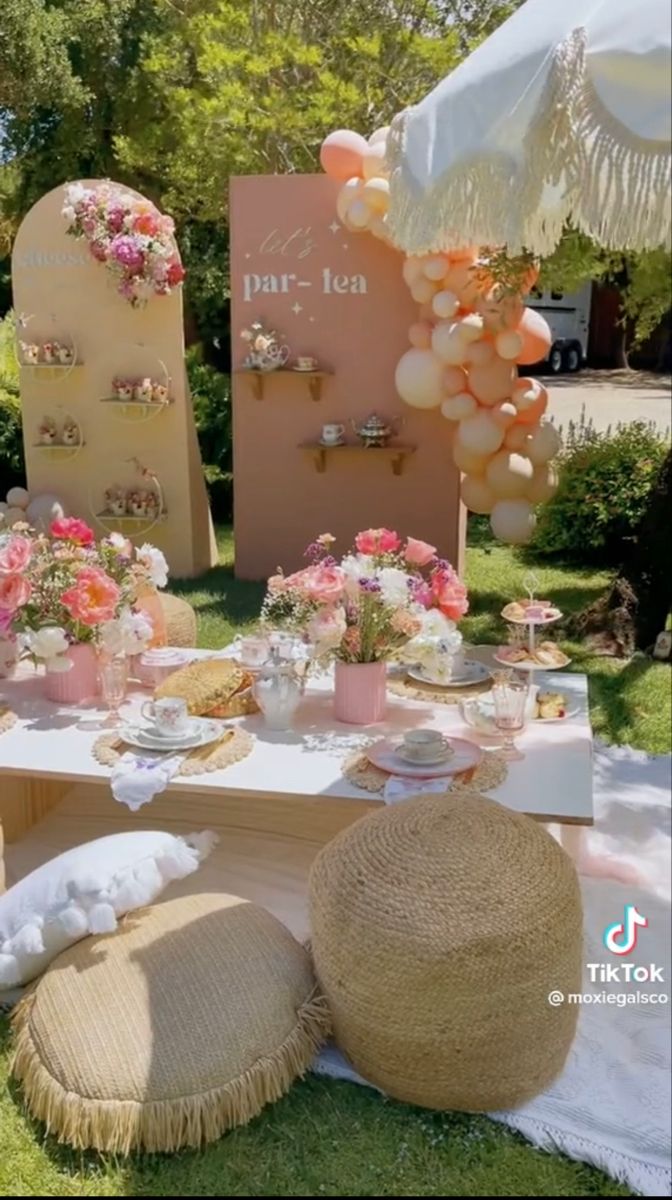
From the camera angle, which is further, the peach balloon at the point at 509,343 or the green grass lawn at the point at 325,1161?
the peach balloon at the point at 509,343

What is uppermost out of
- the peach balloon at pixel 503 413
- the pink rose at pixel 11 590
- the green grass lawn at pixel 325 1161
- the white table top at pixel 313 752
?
the peach balloon at pixel 503 413

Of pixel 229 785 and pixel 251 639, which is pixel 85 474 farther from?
pixel 229 785

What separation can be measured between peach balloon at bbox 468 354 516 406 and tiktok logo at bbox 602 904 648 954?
12.0ft

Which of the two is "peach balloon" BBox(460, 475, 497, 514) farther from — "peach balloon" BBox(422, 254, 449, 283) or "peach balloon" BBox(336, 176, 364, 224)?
"peach balloon" BBox(336, 176, 364, 224)

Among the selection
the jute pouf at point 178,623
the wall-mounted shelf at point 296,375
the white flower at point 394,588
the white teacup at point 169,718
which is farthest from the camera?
the wall-mounted shelf at point 296,375

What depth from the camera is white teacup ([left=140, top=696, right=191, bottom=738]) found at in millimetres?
3076

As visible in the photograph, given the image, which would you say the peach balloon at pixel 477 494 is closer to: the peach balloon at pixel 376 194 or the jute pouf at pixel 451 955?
the peach balloon at pixel 376 194

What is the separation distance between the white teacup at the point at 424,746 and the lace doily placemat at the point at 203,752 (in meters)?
0.48

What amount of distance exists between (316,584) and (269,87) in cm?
862

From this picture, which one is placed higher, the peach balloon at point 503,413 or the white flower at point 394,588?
the peach balloon at point 503,413

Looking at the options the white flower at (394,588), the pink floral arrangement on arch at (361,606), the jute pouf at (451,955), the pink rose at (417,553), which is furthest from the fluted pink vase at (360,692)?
the jute pouf at (451,955)

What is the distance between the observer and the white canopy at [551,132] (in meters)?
2.07

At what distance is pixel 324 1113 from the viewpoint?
91.7 inches

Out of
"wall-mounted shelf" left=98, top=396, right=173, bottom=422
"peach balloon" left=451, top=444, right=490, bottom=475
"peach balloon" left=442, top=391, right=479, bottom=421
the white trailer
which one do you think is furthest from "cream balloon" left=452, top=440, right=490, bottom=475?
the white trailer
